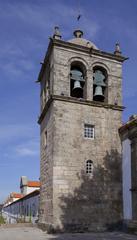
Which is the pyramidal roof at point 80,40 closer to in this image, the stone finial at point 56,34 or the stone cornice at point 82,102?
the stone finial at point 56,34

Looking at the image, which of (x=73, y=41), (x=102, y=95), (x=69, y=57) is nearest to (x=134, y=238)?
(x=102, y=95)

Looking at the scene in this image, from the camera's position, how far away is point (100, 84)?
18.2 metres

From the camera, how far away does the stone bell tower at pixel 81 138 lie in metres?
15.6

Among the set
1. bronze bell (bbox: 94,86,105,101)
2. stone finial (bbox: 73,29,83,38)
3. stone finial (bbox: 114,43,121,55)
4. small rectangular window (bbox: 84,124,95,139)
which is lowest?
small rectangular window (bbox: 84,124,95,139)

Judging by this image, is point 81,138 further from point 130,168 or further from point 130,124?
point 130,168

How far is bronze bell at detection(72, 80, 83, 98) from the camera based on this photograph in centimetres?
1762

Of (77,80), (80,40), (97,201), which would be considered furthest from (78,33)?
(97,201)

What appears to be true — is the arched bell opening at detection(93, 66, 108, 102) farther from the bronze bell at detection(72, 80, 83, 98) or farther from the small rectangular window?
the small rectangular window

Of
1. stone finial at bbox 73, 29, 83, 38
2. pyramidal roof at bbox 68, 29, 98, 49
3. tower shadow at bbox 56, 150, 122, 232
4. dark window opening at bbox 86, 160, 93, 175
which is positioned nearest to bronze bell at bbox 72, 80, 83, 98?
pyramidal roof at bbox 68, 29, 98, 49

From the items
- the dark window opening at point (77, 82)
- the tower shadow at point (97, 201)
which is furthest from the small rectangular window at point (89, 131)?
the dark window opening at point (77, 82)

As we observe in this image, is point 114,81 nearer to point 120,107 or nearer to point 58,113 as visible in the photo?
point 120,107

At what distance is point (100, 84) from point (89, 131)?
2.95 meters

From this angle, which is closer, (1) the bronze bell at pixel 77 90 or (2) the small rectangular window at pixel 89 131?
(2) the small rectangular window at pixel 89 131

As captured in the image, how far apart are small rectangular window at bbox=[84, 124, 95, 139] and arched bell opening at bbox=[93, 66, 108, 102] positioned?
6.42ft
